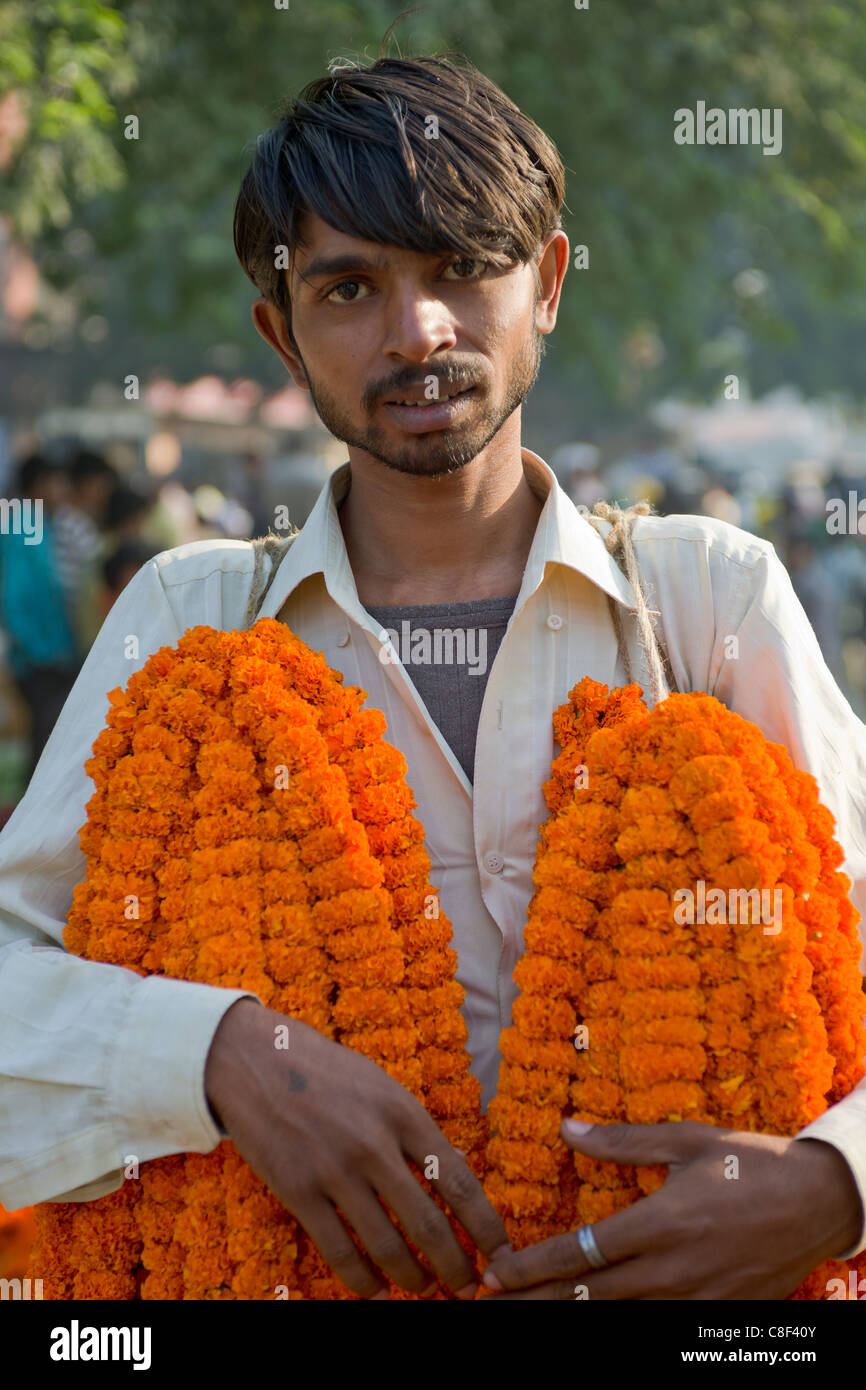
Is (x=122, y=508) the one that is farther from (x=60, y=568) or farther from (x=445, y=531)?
(x=445, y=531)

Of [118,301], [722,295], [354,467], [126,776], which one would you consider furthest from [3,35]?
[118,301]

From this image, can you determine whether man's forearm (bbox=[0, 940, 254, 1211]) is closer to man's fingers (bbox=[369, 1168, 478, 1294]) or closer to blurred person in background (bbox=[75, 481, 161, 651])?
man's fingers (bbox=[369, 1168, 478, 1294])

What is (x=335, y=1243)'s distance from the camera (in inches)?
70.7

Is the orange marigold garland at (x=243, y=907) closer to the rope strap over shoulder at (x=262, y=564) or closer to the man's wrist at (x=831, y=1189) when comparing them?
the rope strap over shoulder at (x=262, y=564)

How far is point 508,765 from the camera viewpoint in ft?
7.05

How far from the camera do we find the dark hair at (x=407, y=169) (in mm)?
2096

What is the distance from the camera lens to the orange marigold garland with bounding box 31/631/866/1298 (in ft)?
6.05

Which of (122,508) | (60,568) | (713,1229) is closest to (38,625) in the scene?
(60,568)

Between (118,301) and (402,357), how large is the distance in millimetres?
20118

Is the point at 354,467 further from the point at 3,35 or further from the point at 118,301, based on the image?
the point at 118,301

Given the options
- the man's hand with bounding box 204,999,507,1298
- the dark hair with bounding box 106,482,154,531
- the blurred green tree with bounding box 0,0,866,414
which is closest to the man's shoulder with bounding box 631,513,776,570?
the man's hand with bounding box 204,999,507,1298

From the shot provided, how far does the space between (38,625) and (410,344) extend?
19.5ft

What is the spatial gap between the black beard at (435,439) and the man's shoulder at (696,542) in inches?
12.5

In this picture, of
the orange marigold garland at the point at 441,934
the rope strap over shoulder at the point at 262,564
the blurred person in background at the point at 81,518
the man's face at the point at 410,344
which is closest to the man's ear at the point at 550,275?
the man's face at the point at 410,344
